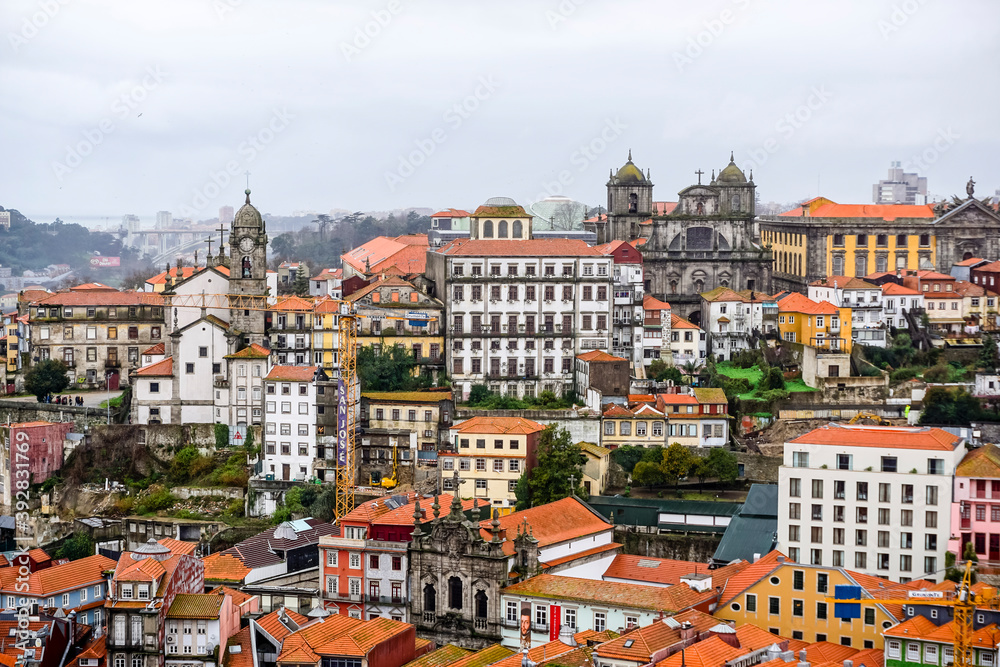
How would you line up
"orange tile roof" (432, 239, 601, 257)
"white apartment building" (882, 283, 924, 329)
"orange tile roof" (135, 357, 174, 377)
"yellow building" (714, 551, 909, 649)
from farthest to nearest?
"white apartment building" (882, 283, 924, 329) → "orange tile roof" (432, 239, 601, 257) → "orange tile roof" (135, 357, 174, 377) → "yellow building" (714, 551, 909, 649)

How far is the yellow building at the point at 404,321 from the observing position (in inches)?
2867

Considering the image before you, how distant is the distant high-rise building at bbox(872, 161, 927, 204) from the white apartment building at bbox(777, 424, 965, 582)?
299ft

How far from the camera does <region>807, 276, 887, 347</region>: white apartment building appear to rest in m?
76.6

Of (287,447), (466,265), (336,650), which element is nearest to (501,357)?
(466,265)

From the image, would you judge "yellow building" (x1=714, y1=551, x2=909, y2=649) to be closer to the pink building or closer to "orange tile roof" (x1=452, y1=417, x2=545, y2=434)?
the pink building

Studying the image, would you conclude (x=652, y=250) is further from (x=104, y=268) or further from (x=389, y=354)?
(x=104, y=268)

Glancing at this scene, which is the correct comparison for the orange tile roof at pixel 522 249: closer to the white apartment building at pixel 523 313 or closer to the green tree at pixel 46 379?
the white apartment building at pixel 523 313

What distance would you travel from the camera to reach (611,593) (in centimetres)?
5312

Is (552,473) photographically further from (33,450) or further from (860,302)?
(33,450)

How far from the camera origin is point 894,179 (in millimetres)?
167125

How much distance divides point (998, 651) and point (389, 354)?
3219cm

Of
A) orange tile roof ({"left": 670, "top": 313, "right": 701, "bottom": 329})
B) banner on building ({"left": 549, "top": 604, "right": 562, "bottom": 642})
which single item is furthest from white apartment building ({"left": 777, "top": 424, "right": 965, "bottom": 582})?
orange tile roof ({"left": 670, "top": 313, "right": 701, "bottom": 329})

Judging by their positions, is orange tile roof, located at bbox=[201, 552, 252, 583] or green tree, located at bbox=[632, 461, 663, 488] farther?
green tree, located at bbox=[632, 461, 663, 488]

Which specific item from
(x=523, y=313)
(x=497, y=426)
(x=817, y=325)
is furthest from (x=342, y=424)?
(x=817, y=325)
